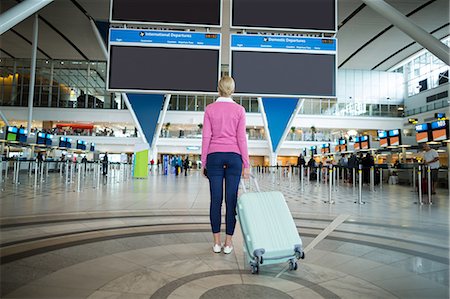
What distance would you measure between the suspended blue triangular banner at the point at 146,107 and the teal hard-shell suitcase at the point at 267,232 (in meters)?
14.5

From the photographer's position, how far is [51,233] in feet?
11.9

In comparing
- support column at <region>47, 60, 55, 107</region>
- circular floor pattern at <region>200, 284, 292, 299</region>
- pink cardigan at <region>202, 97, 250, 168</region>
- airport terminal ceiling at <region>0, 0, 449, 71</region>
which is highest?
airport terminal ceiling at <region>0, 0, 449, 71</region>

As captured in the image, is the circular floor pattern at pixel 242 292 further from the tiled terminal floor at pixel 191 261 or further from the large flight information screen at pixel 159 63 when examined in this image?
the large flight information screen at pixel 159 63

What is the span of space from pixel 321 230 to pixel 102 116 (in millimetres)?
37754

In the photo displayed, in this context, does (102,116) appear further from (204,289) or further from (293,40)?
(204,289)

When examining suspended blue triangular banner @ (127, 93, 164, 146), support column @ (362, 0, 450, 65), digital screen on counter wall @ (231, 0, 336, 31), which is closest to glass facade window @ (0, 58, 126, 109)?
suspended blue triangular banner @ (127, 93, 164, 146)

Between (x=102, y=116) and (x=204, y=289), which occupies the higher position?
(x=102, y=116)

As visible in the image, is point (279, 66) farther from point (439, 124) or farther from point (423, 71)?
point (423, 71)

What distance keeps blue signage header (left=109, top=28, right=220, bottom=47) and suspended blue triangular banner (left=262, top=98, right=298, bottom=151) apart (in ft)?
42.2

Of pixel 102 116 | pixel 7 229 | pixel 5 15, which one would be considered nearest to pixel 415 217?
pixel 7 229

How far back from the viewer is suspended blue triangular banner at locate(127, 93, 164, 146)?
54.1 ft

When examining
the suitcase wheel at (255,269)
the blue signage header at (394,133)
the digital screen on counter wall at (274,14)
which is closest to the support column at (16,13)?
the digital screen on counter wall at (274,14)

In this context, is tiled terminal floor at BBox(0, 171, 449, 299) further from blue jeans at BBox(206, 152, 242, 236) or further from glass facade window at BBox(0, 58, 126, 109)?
glass facade window at BBox(0, 58, 126, 109)

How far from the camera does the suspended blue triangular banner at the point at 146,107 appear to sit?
16.5 meters
